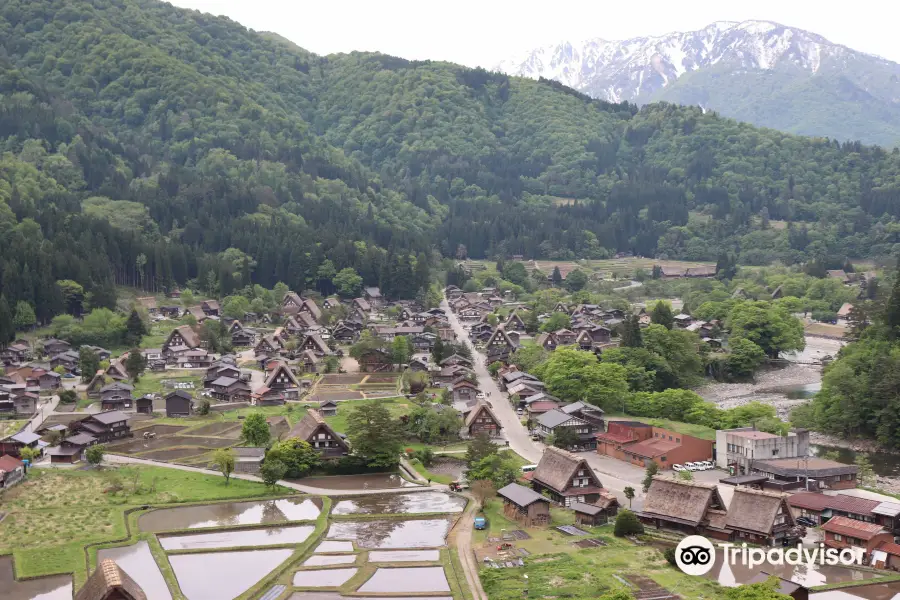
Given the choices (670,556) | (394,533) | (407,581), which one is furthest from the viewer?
(394,533)

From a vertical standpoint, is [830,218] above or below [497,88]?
below

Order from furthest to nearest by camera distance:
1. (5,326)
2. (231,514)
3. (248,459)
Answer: (5,326) < (248,459) < (231,514)

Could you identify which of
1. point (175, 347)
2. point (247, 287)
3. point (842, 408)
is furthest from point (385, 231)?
point (842, 408)

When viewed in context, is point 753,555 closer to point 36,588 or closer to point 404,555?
point 404,555

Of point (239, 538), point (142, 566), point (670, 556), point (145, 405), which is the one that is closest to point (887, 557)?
point (670, 556)

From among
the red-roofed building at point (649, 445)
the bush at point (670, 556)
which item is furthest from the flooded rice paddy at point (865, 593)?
the red-roofed building at point (649, 445)

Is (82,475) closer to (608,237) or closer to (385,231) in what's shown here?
(385,231)
